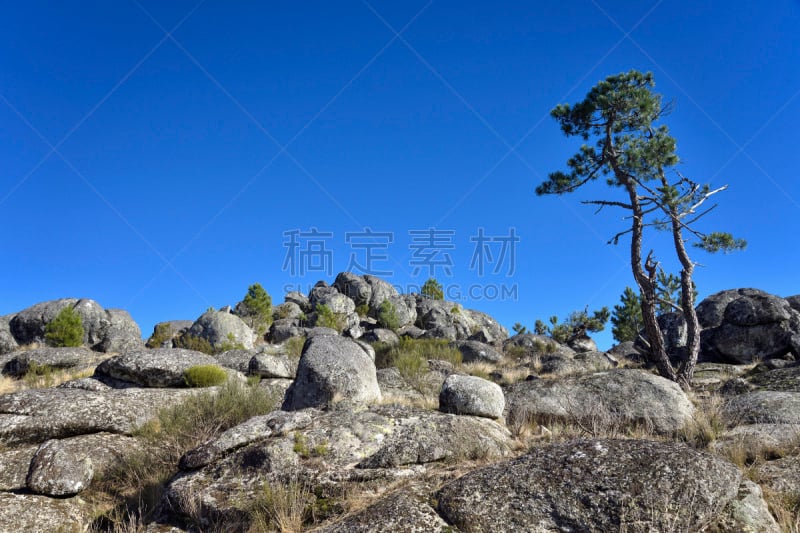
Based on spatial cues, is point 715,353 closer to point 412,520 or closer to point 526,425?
point 526,425

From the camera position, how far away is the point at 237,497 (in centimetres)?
679

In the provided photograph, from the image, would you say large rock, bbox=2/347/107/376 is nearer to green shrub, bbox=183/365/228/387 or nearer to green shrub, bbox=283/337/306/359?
green shrub, bbox=283/337/306/359

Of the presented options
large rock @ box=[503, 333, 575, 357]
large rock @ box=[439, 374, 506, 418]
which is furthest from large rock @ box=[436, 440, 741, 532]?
large rock @ box=[503, 333, 575, 357]

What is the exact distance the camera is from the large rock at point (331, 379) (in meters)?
12.1

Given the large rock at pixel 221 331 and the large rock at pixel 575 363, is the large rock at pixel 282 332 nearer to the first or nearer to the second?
the large rock at pixel 221 331

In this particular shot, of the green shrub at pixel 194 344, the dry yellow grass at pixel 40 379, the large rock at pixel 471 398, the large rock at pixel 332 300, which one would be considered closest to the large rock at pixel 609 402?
the large rock at pixel 471 398

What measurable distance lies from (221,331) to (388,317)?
76.2 feet

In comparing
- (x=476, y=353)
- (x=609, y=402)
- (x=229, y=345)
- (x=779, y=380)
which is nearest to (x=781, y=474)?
(x=609, y=402)

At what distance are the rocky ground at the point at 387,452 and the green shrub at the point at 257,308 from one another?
31.8 metres

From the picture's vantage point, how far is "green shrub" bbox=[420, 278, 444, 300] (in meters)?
69.6

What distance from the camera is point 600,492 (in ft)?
16.6

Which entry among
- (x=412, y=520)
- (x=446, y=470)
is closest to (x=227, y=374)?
(x=446, y=470)

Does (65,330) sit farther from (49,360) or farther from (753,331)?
(753,331)

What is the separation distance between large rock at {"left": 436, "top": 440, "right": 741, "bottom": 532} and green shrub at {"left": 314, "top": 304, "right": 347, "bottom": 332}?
42.1 metres
